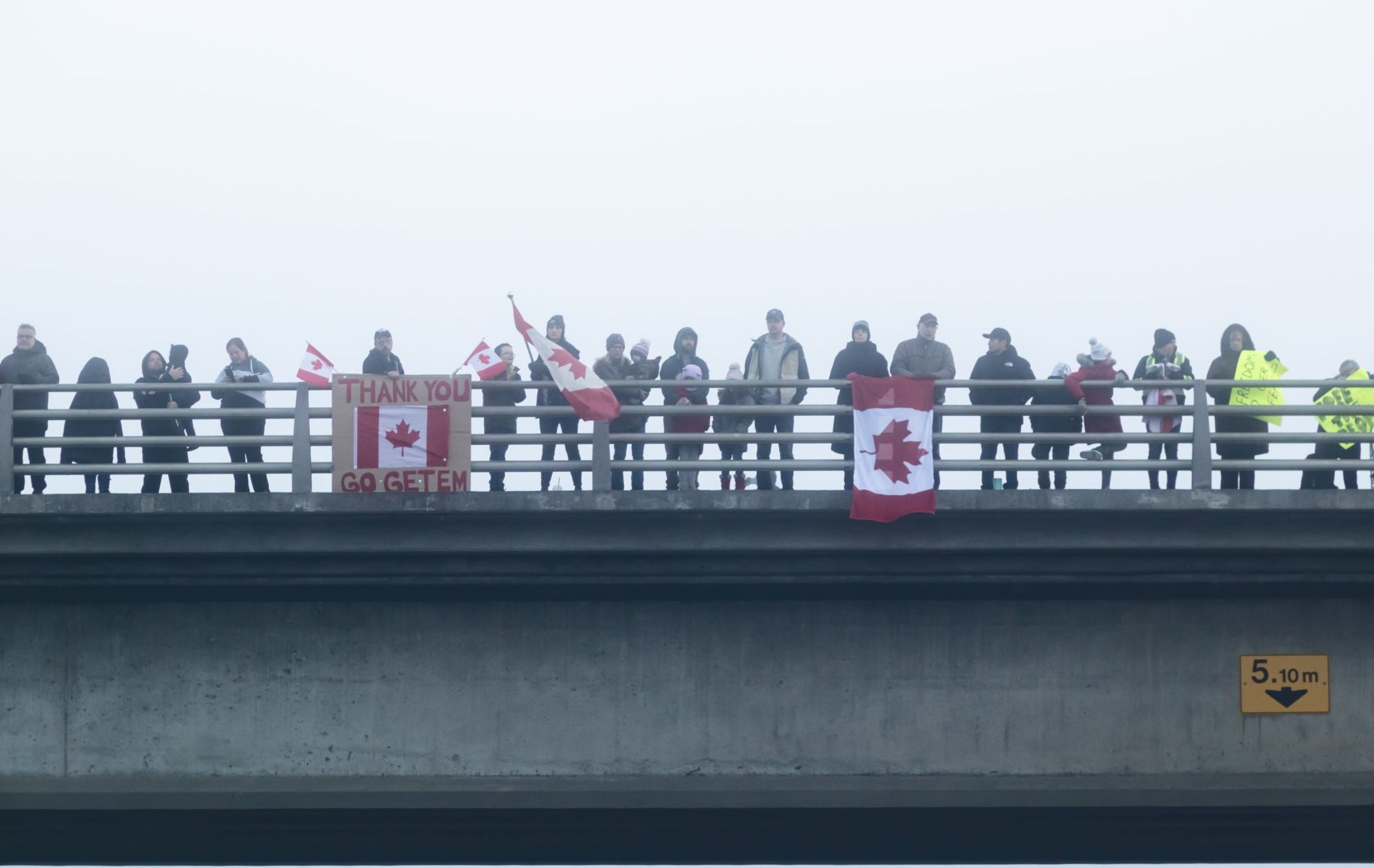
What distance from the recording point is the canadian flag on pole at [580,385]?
1493cm

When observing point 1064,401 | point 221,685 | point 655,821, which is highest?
point 1064,401

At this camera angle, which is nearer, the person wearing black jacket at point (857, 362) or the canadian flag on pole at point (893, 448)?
the canadian flag on pole at point (893, 448)

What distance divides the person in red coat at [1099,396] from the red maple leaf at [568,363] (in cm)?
485

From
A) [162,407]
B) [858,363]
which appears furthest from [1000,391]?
[162,407]

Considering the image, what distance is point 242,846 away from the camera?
12.7 meters

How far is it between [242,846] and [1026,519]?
7836mm

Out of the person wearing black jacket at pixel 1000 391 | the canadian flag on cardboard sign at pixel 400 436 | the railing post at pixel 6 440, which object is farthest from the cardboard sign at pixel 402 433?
the person wearing black jacket at pixel 1000 391

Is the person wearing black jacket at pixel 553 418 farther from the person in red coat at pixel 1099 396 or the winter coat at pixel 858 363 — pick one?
the person in red coat at pixel 1099 396

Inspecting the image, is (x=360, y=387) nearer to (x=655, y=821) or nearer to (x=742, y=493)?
(x=742, y=493)


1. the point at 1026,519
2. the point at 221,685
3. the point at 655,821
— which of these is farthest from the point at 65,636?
the point at 1026,519

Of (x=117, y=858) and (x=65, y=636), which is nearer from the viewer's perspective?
(x=117, y=858)

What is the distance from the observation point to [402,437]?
49.0ft

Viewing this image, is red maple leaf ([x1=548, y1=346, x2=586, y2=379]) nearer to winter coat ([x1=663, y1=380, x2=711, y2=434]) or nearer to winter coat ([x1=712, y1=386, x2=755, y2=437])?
winter coat ([x1=663, y1=380, x2=711, y2=434])

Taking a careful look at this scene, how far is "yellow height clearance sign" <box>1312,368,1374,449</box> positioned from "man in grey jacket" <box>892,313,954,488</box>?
3.72 meters
